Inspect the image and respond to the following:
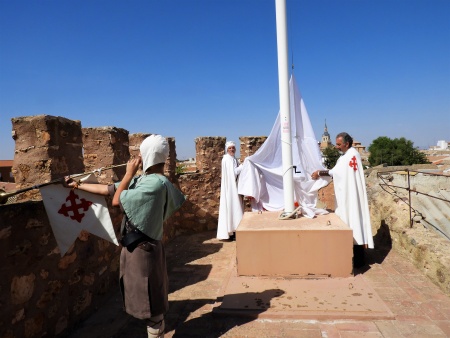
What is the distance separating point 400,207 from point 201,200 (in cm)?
399

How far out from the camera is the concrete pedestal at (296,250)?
3.98 metres

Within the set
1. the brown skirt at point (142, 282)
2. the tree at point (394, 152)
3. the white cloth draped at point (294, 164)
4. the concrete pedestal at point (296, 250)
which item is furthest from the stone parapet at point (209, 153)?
the tree at point (394, 152)

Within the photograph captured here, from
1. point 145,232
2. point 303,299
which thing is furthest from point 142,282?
point 303,299

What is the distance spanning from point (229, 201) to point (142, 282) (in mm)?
3876

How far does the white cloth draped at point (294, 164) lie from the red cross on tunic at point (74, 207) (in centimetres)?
297

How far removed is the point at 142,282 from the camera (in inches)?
97.7

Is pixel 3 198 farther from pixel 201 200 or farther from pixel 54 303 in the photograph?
pixel 201 200

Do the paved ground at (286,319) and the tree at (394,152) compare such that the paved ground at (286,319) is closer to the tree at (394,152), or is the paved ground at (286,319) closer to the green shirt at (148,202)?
the green shirt at (148,202)

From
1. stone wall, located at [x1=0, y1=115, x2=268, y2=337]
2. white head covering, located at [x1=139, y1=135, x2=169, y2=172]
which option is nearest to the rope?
stone wall, located at [x1=0, y1=115, x2=268, y2=337]

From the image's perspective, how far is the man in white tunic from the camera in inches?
176

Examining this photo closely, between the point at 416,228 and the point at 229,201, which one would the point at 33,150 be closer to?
the point at 229,201

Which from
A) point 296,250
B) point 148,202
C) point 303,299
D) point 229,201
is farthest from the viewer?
point 229,201

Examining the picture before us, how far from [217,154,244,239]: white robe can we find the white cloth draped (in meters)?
0.48

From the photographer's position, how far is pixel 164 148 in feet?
8.36
